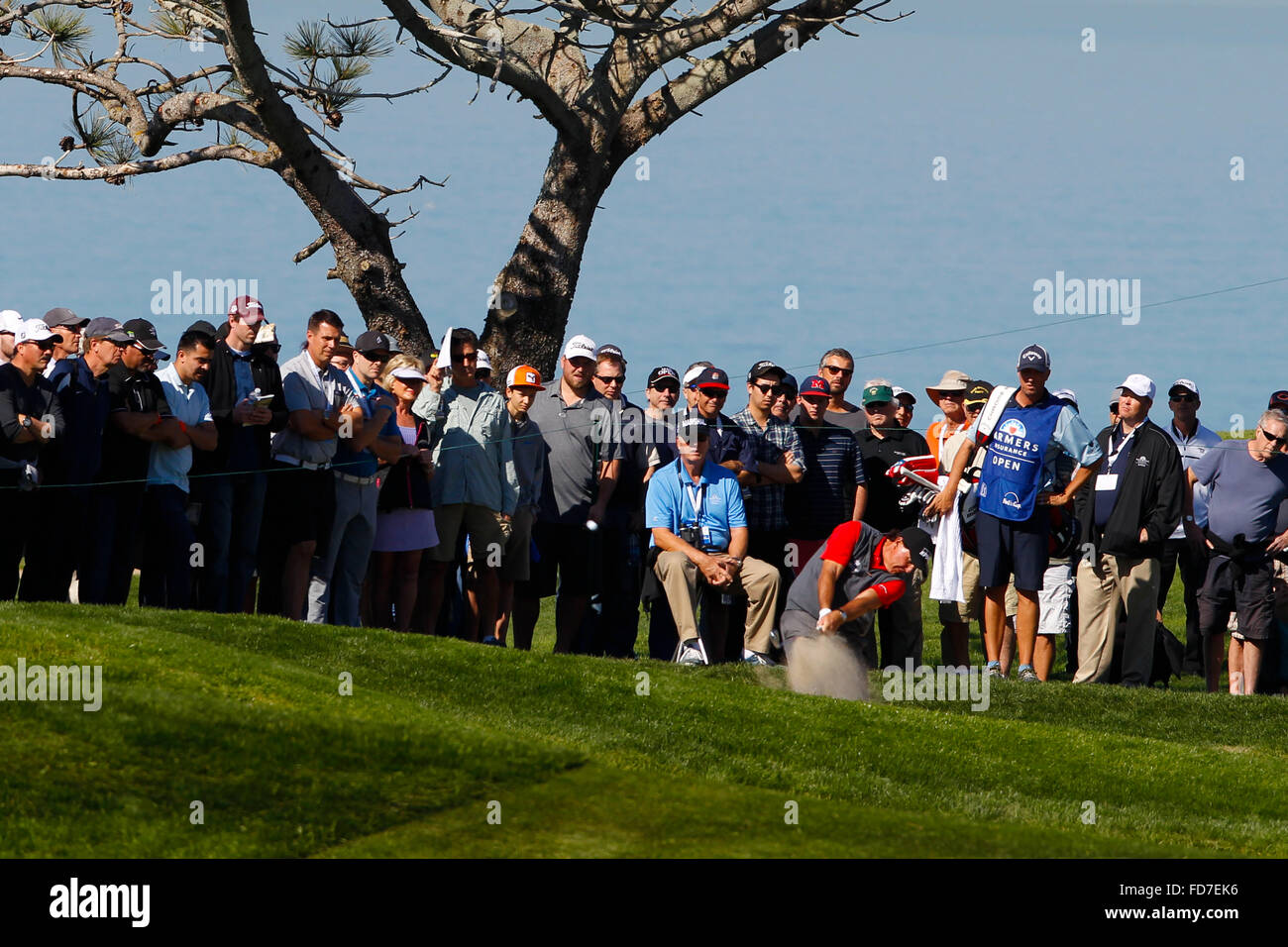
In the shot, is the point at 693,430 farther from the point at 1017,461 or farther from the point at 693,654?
the point at 1017,461

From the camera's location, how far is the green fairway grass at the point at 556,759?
916 cm

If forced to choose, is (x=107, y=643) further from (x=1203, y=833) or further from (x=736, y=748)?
(x=1203, y=833)

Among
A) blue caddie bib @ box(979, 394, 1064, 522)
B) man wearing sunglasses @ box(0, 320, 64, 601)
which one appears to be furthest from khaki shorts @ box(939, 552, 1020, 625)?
man wearing sunglasses @ box(0, 320, 64, 601)

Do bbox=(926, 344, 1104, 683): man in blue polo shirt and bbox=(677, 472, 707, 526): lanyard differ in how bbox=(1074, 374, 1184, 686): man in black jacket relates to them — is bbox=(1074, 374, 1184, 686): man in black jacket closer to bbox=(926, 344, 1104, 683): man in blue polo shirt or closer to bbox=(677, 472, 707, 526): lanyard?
bbox=(926, 344, 1104, 683): man in blue polo shirt

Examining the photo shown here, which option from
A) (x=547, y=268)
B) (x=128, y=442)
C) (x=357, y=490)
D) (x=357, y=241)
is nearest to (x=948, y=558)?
(x=357, y=490)

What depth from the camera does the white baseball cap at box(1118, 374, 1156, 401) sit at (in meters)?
16.5

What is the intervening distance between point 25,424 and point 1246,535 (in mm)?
10928

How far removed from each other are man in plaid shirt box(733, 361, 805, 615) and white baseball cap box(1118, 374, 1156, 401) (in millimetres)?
3198

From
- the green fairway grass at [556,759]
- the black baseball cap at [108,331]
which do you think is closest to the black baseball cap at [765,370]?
the green fairway grass at [556,759]

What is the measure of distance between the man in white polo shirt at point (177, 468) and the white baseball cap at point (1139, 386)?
8.41 meters

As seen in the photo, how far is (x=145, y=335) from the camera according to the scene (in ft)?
44.4

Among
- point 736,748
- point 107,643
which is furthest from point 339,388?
point 736,748

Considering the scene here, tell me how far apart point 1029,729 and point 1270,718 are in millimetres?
2776

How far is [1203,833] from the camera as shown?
11.5 metres
